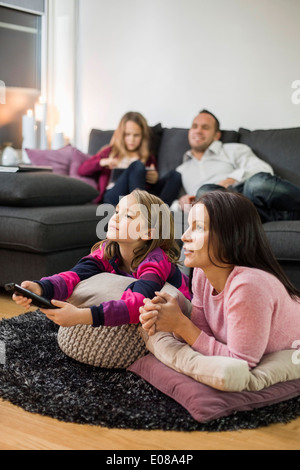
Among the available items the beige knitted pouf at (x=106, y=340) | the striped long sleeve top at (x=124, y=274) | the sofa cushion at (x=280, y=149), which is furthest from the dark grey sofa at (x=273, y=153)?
the beige knitted pouf at (x=106, y=340)

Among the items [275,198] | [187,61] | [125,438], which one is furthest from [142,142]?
[125,438]

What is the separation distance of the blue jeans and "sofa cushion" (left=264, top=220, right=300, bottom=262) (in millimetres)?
239

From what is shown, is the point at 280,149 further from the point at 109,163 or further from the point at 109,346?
the point at 109,346

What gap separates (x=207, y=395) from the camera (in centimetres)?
142

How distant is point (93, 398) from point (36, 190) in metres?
1.51

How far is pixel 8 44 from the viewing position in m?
4.55

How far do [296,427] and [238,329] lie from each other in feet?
0.89

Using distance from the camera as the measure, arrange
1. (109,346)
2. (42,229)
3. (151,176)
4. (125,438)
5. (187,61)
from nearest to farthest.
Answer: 1. (125,438)
2. (109,346)
3. (42,229)
4. (151,176)
5. (187,61)

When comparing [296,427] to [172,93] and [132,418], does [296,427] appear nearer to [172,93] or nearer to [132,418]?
[132,418]

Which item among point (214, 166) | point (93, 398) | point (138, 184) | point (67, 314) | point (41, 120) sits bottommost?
point (93, 398)

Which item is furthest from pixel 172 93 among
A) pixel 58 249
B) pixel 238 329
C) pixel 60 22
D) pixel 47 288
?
pixel 238 329

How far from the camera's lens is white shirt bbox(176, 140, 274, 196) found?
3.37 m

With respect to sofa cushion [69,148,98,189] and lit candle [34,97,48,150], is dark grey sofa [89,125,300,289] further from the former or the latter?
lit candle [34,97,48,150]

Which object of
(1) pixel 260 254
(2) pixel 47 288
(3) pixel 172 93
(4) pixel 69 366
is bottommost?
(4) pixel 69 366
